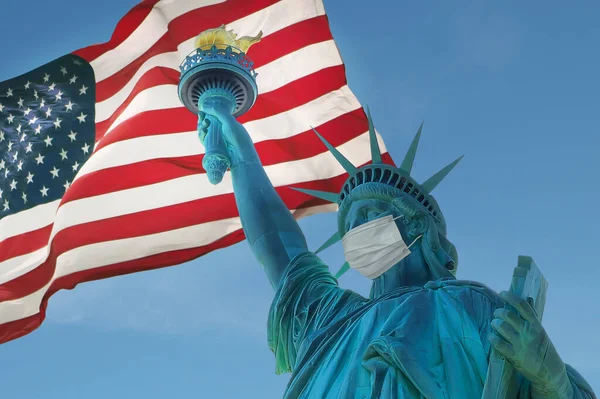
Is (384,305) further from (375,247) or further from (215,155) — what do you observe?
(215,155)

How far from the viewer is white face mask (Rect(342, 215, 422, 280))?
8.98m

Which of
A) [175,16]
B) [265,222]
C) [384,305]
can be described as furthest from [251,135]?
[384,305]

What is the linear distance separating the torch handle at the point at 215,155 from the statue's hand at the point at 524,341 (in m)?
5.46

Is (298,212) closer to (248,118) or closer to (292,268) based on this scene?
(248,118)

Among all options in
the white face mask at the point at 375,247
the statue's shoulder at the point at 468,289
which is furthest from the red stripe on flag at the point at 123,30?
the statue's shoulder at the point at 468,289

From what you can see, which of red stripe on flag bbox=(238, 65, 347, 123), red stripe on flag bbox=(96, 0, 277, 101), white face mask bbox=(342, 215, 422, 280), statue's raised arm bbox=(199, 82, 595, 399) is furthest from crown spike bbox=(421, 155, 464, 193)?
red stripe on flag bbox=(96, 0, 277, 101)

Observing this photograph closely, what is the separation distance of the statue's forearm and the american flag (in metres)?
2.25

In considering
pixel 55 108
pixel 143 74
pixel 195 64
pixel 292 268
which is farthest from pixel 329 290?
pixel 55 108

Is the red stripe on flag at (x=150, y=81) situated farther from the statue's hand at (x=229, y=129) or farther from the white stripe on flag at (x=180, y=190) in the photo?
the statue's hand at (x=229, y=129)

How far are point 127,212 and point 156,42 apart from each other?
2.82 m

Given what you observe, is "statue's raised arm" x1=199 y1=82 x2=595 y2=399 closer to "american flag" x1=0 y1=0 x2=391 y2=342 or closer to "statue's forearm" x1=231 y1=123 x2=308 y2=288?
"statue's forearm" x1=231 y1=123 x2=308 y2=288

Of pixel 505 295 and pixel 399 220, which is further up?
pixel 399 220

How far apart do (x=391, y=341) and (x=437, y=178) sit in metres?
2.96

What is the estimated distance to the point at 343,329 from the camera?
8508mm
